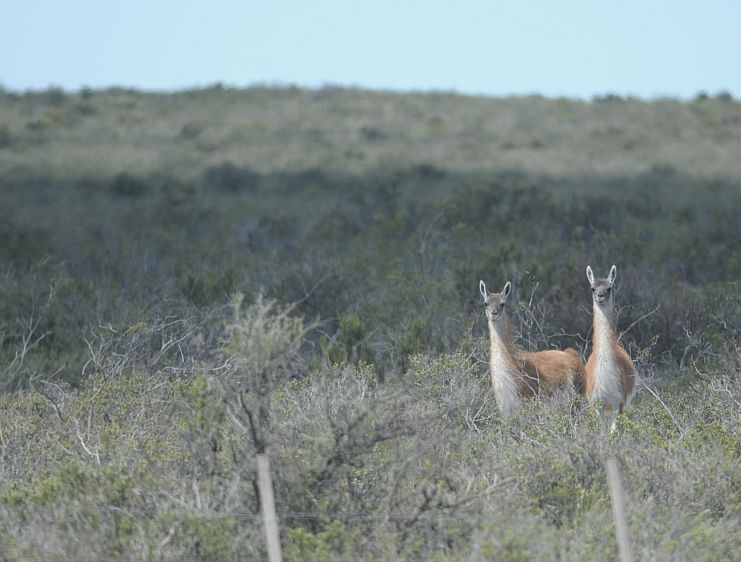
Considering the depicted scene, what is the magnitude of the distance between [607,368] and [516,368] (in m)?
0.82

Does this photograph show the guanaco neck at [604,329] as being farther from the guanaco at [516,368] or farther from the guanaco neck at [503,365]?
the guanaco neck at [503,365]

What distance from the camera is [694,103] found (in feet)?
170

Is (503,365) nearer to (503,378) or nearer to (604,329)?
(503,378)

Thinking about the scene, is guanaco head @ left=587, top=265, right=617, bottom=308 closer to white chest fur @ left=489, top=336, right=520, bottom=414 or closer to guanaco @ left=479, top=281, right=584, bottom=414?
guanaco @ left=479, top=281, right=584, bottom=414

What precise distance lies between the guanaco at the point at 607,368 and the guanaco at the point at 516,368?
0.82ft

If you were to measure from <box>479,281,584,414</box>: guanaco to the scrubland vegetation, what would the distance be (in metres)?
0.33

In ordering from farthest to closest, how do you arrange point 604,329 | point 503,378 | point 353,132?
point 353,132
point 604,329
point 503,378

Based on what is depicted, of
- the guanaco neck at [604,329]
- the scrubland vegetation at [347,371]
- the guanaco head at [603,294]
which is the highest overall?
the guanaco head at [603,294]

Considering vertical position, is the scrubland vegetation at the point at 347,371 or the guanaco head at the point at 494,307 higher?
the guanaco head at the point at 494,307

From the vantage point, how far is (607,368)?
10555 millimetres

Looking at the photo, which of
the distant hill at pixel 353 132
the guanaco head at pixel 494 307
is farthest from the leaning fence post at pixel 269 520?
the distant hill at pixel 353 132

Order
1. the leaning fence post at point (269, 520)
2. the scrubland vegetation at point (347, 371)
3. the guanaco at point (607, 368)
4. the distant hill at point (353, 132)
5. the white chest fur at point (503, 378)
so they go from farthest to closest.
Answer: the distant hill at point (353, 132) → the guanaco at point (607, 368) → the white chest fur at point (503, 378) → the scrubland vegetation at point (347, 371) → the leaning fence post at point (269, 520)

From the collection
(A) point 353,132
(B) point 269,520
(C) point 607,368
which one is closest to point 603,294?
(C) point 607,368

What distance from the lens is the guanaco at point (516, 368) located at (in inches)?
411
